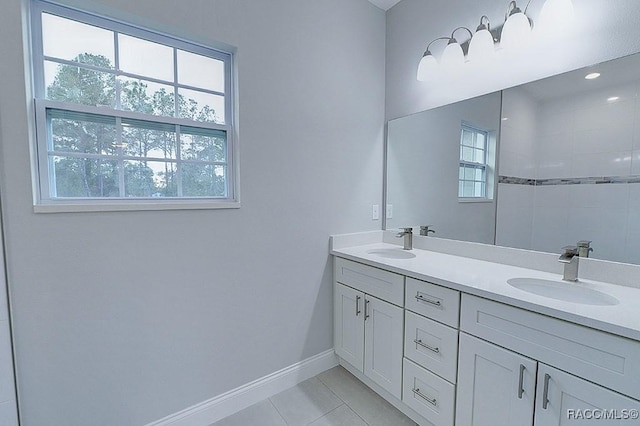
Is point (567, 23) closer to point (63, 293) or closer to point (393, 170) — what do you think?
point (393, 170)

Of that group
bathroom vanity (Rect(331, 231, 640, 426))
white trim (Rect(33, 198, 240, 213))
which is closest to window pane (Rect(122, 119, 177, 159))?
white trim (Rect(33, 198, 240, 213))

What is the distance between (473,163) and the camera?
1.74 metres

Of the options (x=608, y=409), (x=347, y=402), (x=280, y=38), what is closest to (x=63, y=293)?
(x=347, y=402)

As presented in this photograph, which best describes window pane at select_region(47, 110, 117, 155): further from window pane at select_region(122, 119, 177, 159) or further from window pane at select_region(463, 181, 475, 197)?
window pane at select_region(463, 181, 475, 197)

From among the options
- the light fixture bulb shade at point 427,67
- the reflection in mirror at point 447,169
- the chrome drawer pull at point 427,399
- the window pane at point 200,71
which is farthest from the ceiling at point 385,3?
the chrome drawer pull at point 427,399

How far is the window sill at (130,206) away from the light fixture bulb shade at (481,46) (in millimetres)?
1660

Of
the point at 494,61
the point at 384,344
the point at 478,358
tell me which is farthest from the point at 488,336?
the point at 494,61

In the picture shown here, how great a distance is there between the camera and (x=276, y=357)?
180cm

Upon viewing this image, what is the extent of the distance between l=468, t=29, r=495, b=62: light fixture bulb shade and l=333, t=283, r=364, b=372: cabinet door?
1.61 metres

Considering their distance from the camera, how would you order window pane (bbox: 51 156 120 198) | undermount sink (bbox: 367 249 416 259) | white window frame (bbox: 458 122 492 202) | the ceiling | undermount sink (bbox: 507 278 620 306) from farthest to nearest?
the ceiling < undermount sink (bbox: 367 249 416 259) < white window frame (bbox: 458 122 492 202) < window pane (bbox: 51 156 120 198) < undermount sink (bbox: 507 278 620 306)

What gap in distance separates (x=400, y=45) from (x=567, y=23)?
1.03m

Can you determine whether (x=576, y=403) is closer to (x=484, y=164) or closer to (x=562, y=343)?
(x=562, y=343)

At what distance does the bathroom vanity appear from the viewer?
88cm

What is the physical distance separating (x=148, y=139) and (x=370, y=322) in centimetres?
163
